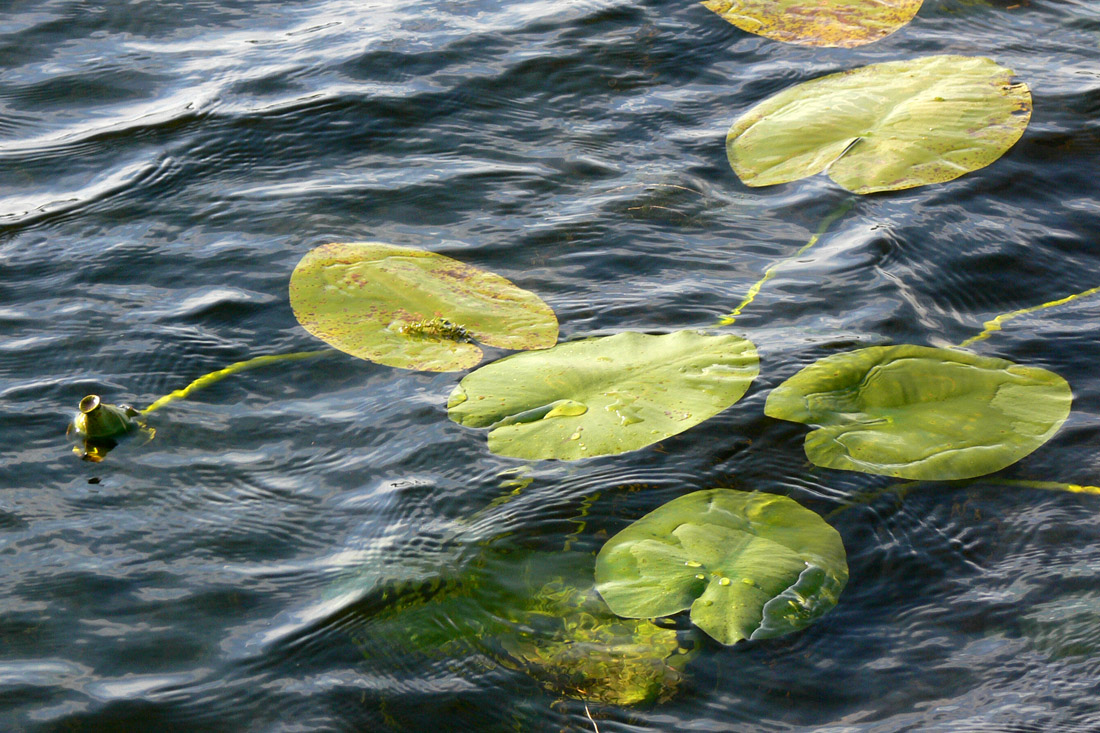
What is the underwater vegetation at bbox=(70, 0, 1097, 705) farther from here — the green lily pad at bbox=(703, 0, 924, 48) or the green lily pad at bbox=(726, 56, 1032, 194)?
the green lily pad at bbox=(703, 0, 924, 48)

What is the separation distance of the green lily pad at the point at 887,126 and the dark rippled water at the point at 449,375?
59 mm

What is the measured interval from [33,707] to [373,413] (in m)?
0.74

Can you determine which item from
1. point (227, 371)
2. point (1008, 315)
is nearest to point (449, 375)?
point (227, 371)

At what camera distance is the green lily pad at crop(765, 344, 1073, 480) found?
5.24 ft

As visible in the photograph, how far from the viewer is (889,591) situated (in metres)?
1.44

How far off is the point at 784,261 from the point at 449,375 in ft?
2.69

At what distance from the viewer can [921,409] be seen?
1.68 m

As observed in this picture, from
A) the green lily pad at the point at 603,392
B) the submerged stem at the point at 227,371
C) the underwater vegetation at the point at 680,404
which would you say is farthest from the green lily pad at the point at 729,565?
the submerged stem at the point at 227,371

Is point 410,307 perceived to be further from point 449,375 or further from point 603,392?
point 603,392

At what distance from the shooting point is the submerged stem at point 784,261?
2012mm

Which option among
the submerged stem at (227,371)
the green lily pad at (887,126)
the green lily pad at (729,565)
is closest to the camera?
the green lily pad at (729,565)

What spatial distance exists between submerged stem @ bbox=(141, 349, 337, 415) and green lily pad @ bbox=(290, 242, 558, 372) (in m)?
0.05

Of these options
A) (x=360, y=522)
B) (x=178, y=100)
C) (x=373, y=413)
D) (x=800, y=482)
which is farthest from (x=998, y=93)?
(x=178, y=100)

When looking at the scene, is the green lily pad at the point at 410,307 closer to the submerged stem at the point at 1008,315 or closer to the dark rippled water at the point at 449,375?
the dark rippled water at the point at 449,375
